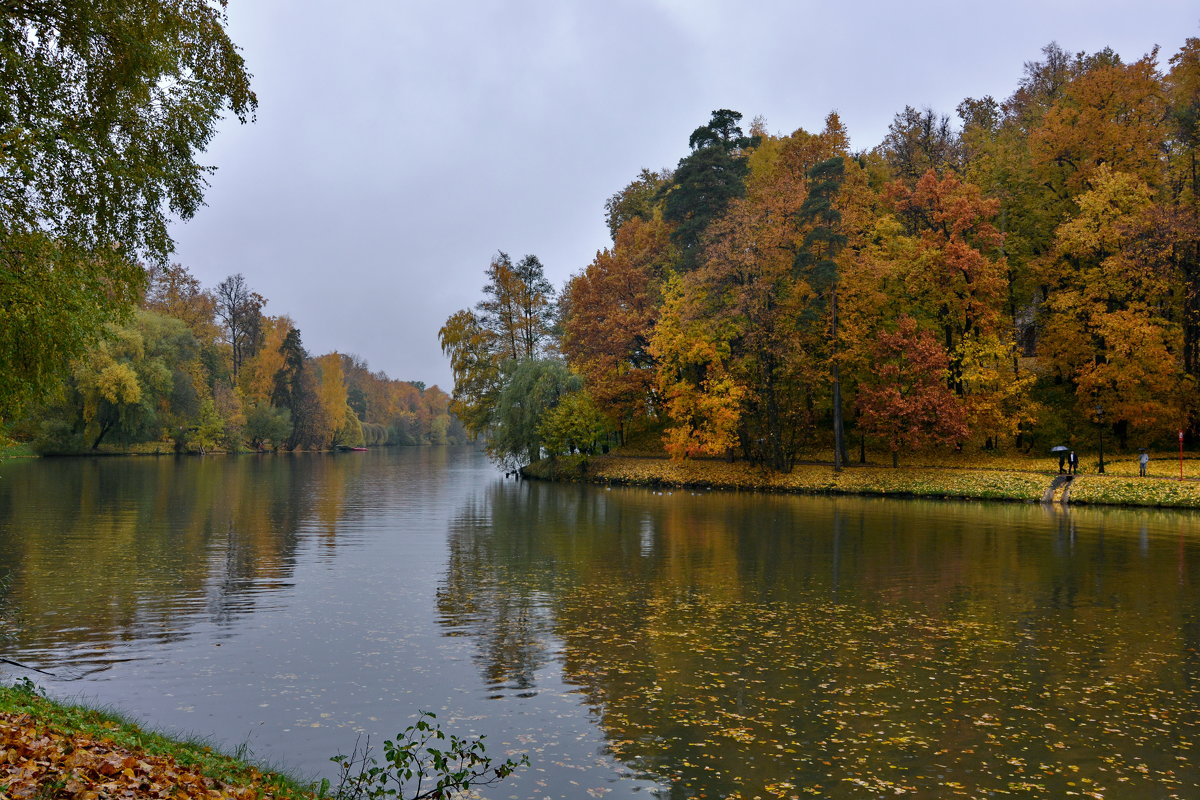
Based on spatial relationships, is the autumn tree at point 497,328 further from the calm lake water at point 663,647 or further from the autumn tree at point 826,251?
the calm lake water at point 663,647

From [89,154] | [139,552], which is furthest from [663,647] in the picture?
[139,552]

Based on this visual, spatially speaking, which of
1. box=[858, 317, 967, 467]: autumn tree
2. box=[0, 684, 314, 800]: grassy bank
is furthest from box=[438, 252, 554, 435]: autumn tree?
box=[0, 684, 314, 800]: grassy bank

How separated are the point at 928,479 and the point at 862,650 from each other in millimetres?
28580

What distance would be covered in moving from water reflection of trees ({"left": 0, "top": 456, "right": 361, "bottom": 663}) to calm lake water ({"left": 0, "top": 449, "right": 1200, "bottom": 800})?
0.11 meters

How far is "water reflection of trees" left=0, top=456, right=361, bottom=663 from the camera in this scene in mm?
12406

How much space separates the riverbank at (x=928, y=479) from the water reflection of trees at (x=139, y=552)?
1713 centimetres

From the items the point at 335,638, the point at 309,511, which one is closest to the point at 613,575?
the point at 335,638

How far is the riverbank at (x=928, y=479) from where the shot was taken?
32.1 meters

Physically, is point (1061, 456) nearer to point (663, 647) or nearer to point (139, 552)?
point (663, 647)

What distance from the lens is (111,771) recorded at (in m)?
5.30

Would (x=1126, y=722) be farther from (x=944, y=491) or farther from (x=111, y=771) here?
(x=944, y=491)

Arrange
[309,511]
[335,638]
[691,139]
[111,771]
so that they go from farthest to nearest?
[691,139], [309,511], [335,638], [111,771]

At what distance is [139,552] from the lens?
748 inches

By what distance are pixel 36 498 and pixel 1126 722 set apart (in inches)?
1395
